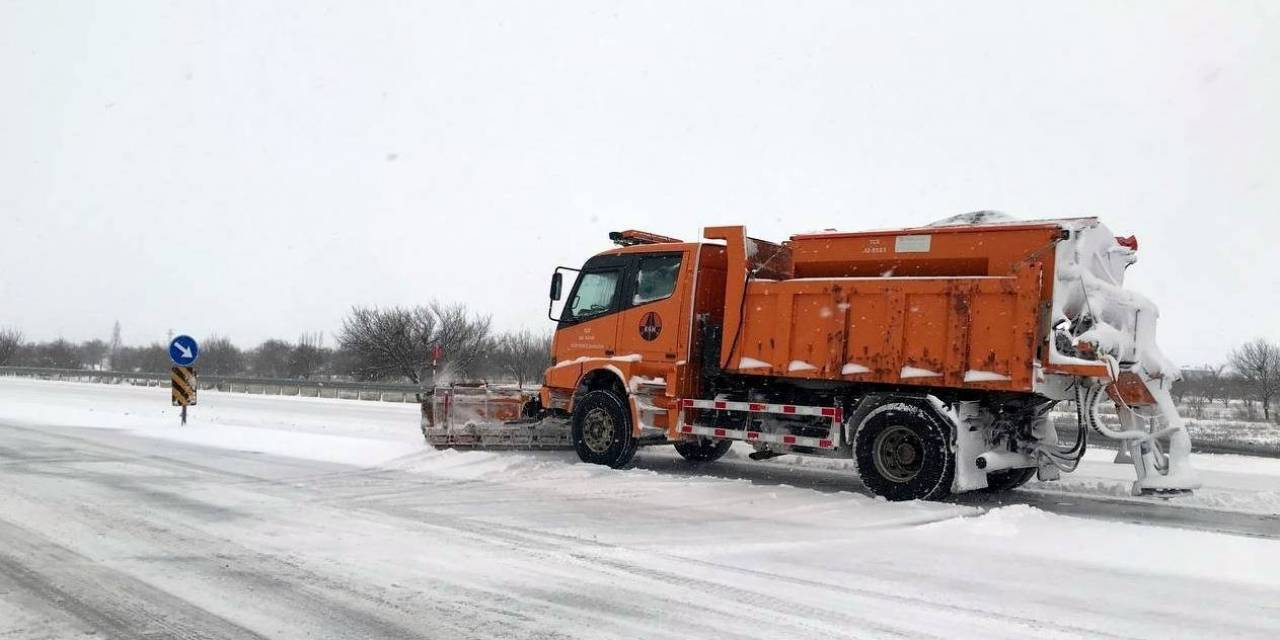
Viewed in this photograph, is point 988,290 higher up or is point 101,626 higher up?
point 988,290

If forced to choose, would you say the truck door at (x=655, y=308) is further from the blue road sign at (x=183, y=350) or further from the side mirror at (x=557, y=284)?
the blue road sign at (x=183, y=350)

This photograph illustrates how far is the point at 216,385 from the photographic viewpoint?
4078 cm

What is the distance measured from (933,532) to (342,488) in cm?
558

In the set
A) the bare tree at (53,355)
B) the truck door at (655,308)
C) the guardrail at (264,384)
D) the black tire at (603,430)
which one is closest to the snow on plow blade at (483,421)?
the black tire at (603,430)

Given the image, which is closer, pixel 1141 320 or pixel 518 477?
pixel 1141 320

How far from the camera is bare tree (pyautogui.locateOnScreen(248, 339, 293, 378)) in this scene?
6409 cm

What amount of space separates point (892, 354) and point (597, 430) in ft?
12.7

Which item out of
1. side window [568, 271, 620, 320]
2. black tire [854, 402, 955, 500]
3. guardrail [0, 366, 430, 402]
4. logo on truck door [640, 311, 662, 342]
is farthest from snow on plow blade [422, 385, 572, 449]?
guardrail [0, 366, 430, 402]

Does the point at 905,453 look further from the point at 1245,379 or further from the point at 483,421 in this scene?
the point at 1245,379

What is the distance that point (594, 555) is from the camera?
19.2 ft

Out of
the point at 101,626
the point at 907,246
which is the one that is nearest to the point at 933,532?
the point at 907,246

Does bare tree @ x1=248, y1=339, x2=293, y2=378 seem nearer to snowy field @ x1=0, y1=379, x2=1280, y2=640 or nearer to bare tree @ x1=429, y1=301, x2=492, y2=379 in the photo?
bare tree @ x1=429, y1=301, x2=492, y2=379

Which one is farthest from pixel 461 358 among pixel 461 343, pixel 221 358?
pixel 221 358

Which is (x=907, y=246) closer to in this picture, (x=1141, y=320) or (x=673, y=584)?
(x=1141, y=320)
